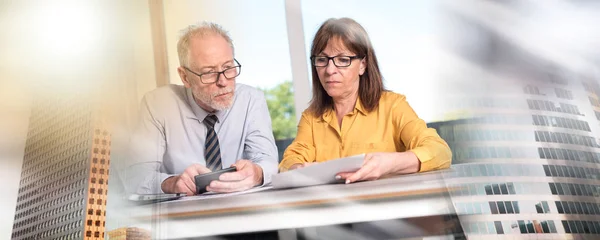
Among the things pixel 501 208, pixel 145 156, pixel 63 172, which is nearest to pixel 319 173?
pixel 501 208

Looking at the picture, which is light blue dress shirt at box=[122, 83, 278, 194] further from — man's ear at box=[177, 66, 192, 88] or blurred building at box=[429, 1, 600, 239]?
blurred building at box=[429, 1, 600, 239]

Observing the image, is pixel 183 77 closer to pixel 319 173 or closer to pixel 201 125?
pixel 201 125

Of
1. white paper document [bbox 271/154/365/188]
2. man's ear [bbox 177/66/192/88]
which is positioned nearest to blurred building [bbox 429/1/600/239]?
white paper document [bbox 271/154/365/188]

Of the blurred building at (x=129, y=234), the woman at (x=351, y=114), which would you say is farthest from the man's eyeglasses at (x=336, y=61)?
the blurred building at (x=129, y=234)

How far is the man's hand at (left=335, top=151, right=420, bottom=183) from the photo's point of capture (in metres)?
0.78

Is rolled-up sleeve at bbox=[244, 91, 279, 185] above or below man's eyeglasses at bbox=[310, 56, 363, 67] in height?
below

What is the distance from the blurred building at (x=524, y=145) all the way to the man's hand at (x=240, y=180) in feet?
1.02

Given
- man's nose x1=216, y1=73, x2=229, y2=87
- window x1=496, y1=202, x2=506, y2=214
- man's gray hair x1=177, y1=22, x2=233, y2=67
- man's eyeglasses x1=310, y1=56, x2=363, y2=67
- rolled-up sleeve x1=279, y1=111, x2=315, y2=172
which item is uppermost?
man's gray hair x1=177, y1=22, x2=233, y2=67

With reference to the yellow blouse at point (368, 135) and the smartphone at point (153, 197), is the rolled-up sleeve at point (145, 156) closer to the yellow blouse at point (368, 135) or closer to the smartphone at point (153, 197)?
the smartphone at point (153, 197)

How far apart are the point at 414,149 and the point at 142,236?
0.47 meters

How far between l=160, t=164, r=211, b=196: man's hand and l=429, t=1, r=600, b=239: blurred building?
1.36 ft

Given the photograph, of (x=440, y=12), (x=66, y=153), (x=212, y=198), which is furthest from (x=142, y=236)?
(x=440, y=12)

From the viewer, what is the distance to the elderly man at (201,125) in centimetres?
93

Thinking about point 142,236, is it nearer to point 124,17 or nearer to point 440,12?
point 124,17
